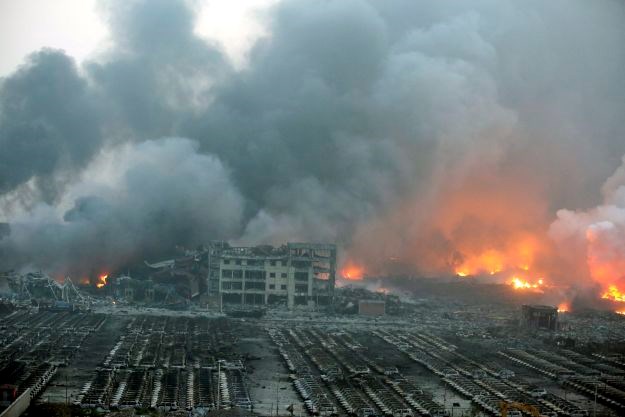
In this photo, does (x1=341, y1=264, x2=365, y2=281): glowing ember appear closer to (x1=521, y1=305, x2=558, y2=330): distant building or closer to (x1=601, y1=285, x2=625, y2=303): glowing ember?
(x1=601, y1=285, x2=625, y2=303): glowing ember

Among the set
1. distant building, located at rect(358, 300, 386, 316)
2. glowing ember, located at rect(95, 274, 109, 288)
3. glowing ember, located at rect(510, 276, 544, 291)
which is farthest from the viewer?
glowing ember, located at rect(510, 276, 544, 291)

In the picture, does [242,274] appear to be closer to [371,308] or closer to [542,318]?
[371,308]

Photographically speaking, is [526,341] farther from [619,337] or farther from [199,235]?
[199,235]

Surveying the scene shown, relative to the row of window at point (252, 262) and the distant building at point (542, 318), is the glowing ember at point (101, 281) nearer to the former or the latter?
the row of window at point (252, 262)

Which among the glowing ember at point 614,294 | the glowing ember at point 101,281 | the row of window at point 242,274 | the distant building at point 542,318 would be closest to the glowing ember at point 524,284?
the glowing ember at point 614,294

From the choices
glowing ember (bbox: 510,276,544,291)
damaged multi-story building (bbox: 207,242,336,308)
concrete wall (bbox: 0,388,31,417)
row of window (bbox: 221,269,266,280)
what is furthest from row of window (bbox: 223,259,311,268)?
concrete wall (bbox: 0,388,31,417)

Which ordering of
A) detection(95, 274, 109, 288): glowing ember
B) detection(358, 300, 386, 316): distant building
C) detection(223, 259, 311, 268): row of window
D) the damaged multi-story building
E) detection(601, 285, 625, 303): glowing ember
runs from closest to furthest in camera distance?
detection(358, 300, 386, 316): distant building < the damaged multi-story building < detection(223, 259, 311, 268): row of window < detection(601, 285, 625, 303): glowing ember < detection(95, 274, 109, 288): glowing ember
